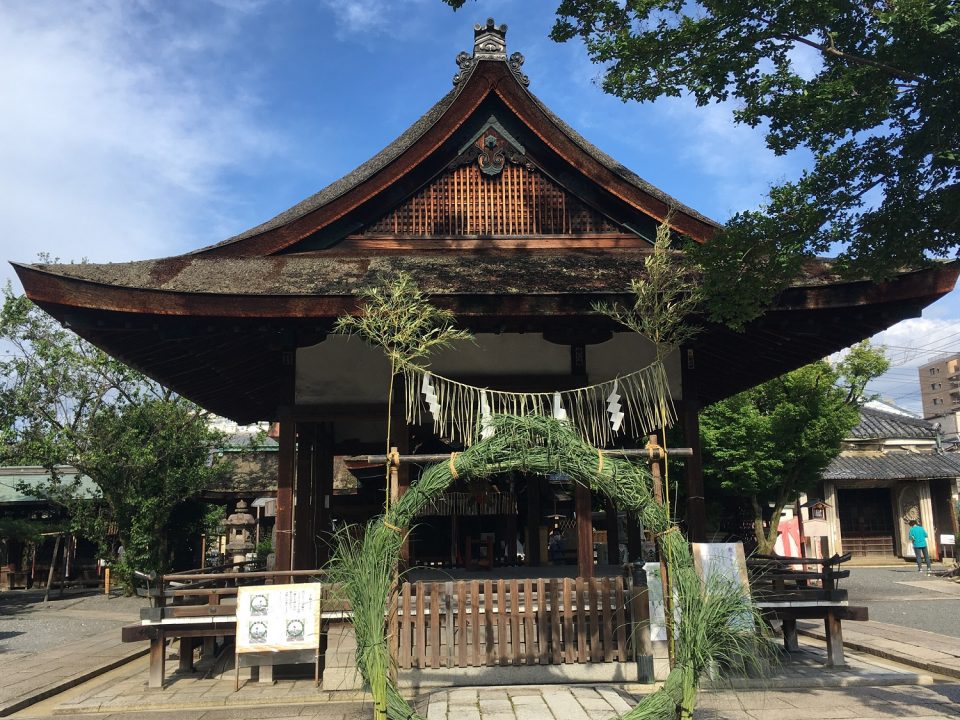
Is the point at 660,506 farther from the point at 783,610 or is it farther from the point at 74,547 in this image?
the point at 74,547

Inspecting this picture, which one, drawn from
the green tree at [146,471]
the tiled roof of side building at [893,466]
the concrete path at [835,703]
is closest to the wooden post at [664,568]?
the concrete path at [835,703]

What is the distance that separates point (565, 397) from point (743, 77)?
4.36 m

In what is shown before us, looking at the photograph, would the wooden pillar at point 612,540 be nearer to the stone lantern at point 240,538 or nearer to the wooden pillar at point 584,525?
the wooden pillar at point 584,525

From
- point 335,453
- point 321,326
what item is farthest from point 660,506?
point 335,453

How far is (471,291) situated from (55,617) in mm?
15373

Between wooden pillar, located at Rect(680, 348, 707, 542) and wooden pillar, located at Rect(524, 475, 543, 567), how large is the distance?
14.1 ft

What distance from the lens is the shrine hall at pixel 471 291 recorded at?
804 centimetres

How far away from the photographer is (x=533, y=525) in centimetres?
1349

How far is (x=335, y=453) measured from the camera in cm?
1541

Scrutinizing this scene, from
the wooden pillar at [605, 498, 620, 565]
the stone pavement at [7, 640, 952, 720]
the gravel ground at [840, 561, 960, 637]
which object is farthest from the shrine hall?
the gravel ground at [840, 561, 960, 637]

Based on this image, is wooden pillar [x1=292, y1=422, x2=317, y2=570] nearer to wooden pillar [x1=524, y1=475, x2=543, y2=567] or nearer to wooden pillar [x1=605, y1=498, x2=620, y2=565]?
wooden pillar [x1=524, y1=475, x2=543, y2=567]

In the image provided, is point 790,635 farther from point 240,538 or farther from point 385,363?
point 240,538

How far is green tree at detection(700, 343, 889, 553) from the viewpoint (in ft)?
65.1

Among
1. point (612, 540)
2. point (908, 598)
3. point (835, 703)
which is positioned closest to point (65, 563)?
point (612, 540)
